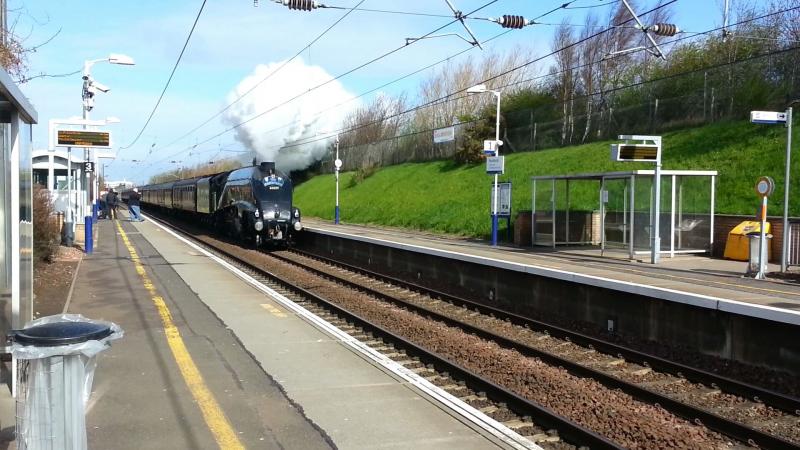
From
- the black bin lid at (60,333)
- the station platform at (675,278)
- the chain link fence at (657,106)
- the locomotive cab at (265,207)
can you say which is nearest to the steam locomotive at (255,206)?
the locomotive cab at (265,207)

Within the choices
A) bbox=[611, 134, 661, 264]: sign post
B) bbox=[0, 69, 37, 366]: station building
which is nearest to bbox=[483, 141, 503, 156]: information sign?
bbox=[611, 134, 661, 264]: sign post

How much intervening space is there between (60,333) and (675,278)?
45.0 feet

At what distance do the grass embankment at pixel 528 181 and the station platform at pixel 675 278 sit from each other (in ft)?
9.54

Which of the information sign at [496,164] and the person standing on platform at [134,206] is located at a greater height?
the information sign at [496,164]

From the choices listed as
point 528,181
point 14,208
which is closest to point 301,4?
point 14,208

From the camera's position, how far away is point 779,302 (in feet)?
35.2

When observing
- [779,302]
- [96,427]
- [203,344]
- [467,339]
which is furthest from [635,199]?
[96,427]

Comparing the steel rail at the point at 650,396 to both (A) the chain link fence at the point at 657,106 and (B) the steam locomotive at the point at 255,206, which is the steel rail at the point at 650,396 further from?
(A) the chain link fence at the point at 657,106

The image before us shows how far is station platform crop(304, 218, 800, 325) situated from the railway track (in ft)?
3.66

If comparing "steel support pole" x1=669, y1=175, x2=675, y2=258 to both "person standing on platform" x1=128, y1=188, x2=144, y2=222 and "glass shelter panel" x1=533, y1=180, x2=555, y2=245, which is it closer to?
"glass shelter panel" x1=533, y1=180, x2=555, y2=245

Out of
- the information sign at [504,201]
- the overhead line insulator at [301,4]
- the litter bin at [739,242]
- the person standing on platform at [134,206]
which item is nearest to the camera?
the overhead line insulator at [301,4]

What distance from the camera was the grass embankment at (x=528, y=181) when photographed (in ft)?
74.6

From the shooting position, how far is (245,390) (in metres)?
6.47

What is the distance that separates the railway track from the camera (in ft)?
19.1
